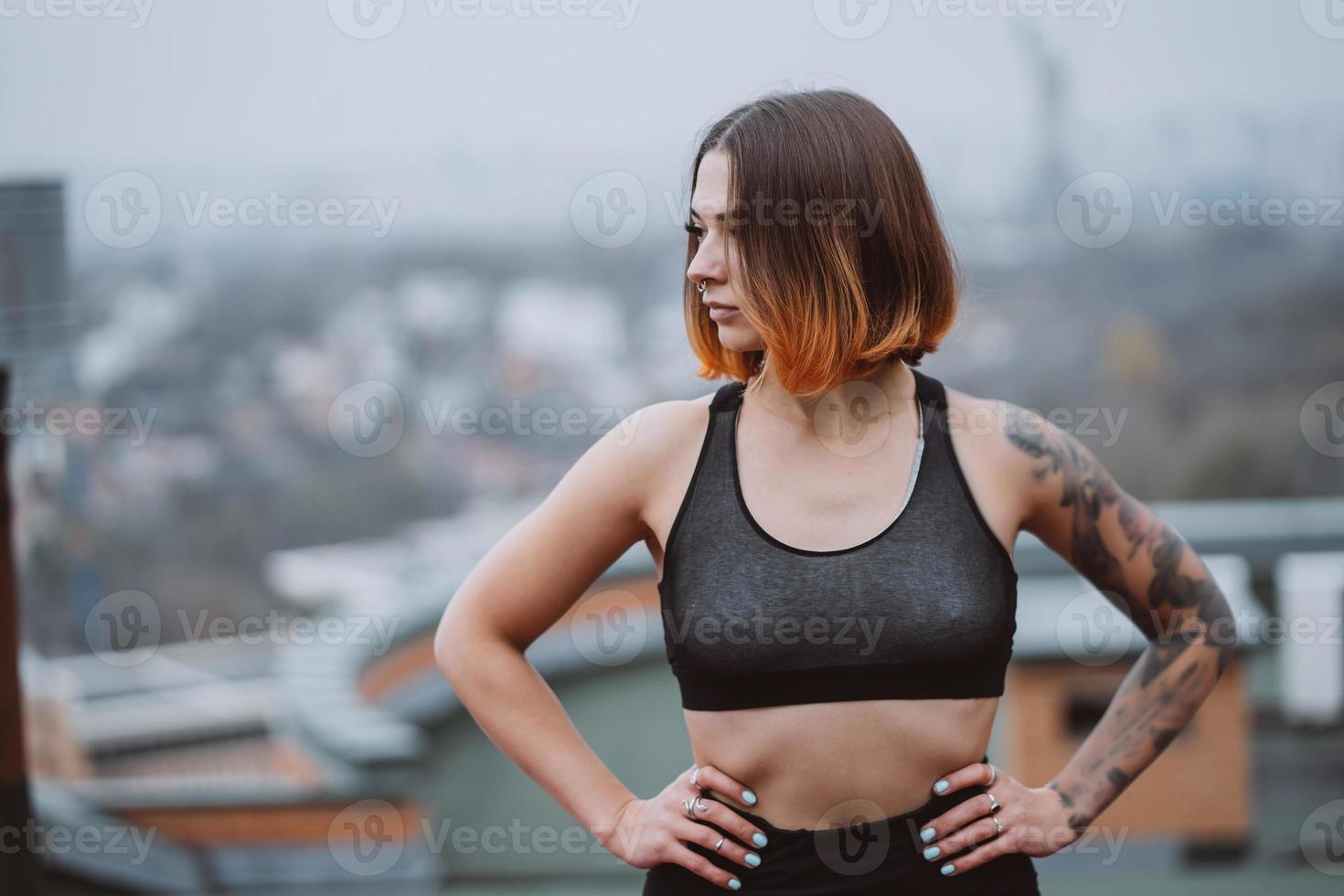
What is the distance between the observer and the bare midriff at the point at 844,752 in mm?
1106

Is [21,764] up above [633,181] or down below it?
below

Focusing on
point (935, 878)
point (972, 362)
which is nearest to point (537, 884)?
point (935, 878)

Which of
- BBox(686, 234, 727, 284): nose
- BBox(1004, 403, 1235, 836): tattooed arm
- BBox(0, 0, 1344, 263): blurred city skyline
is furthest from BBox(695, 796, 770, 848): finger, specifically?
BBox(0, 0, 1344, 263): blurred city skyline

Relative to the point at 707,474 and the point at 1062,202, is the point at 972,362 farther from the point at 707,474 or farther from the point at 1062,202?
the point at 707,474

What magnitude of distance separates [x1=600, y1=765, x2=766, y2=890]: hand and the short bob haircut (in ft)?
1.39

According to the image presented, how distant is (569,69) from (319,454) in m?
5.69

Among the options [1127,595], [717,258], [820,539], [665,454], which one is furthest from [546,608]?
[1127,595]

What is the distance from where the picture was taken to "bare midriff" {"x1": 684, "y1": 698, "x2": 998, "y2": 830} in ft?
3.63

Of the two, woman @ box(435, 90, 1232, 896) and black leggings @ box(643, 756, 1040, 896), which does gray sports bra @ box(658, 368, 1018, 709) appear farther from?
black leggings @ box(643, 756, 1040, 896)

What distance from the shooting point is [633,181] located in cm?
213

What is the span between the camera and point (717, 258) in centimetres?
114

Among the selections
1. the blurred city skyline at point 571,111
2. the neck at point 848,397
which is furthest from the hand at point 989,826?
the blurred city skyline at point 571,111

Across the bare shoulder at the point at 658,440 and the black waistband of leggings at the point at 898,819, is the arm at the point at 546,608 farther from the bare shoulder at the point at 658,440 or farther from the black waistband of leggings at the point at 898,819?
the black waistband of leggings at the point at 898,819

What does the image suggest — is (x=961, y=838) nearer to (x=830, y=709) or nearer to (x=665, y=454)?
(x=830, y=709)
